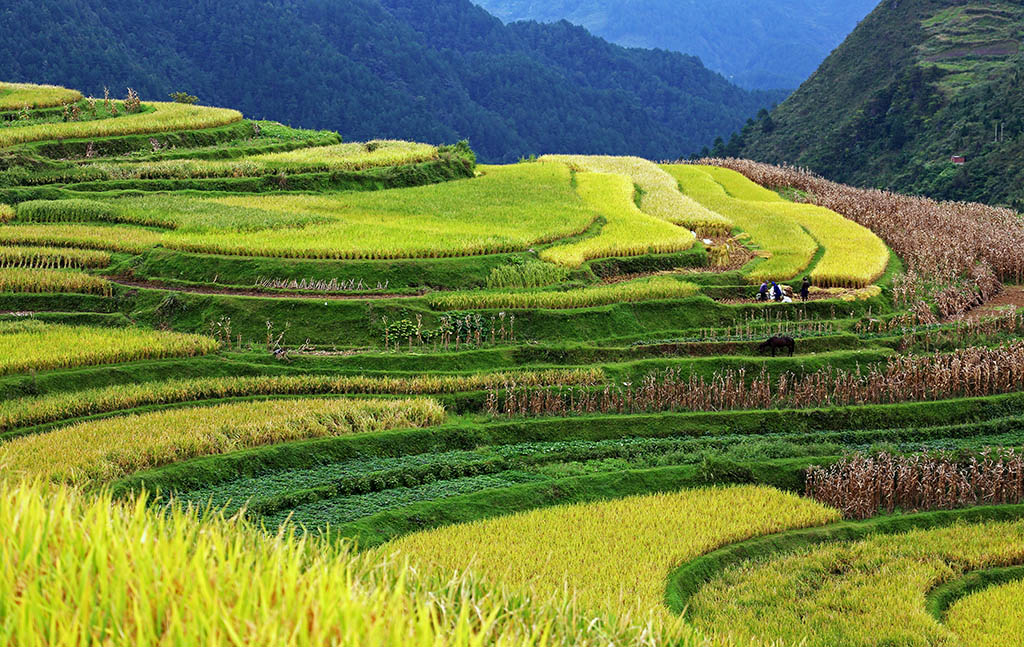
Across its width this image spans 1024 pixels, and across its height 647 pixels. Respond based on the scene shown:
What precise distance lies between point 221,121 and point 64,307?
1844cm

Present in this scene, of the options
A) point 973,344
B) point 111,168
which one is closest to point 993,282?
point 973,344

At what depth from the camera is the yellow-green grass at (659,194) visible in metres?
27.9

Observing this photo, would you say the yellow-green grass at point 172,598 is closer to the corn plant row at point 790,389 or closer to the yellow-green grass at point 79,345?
the corn plant row at point 790,389

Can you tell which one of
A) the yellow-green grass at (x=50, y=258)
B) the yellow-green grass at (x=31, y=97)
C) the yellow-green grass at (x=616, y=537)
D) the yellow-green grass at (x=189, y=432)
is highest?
the yellow-green grass at (x=31, y=97)

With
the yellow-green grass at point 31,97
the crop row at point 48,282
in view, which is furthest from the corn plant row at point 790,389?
the yellow-green grass at point 31,97

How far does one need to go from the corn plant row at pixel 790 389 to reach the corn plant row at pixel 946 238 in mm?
3873

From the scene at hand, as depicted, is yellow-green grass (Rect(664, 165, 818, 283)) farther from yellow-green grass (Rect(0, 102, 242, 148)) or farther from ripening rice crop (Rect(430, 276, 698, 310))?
yellow-green grass (Rect(0, 102, 242, 148))

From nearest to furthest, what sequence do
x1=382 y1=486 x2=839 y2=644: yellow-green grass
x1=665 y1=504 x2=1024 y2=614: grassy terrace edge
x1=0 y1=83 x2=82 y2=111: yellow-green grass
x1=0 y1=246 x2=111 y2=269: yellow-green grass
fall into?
A: x1=382 y1=486 x2=839 y2=644: yellow-green grass < x1=665 y1=504 x2=1024 y2=614: grassy terrace edge < x1=0 y1=246 x2=111 y2=269: yellow-green grass < x1=0 y1=83 x2=82 y2=111: yellow-green grass

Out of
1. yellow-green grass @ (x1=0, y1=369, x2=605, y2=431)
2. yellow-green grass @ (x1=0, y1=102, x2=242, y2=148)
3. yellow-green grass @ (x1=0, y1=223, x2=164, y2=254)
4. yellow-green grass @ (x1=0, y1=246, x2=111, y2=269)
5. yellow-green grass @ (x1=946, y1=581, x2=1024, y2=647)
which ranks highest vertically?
yellow-green grass @ (x1=0, y1=102, x2=242, y2=148)

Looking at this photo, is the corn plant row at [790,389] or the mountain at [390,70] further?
the mountain at [390,70]

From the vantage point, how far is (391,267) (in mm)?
20484

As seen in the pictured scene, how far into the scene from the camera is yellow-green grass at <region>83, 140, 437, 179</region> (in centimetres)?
2894

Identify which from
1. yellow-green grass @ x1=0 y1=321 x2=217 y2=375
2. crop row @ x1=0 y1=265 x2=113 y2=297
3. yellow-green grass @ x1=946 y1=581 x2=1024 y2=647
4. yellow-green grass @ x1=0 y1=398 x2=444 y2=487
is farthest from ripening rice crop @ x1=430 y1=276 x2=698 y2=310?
yellow-green grass @ x1=946 y1=581 x2=1024 y2=647

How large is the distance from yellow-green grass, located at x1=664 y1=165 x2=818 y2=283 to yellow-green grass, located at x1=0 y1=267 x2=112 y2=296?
44.2 feet
